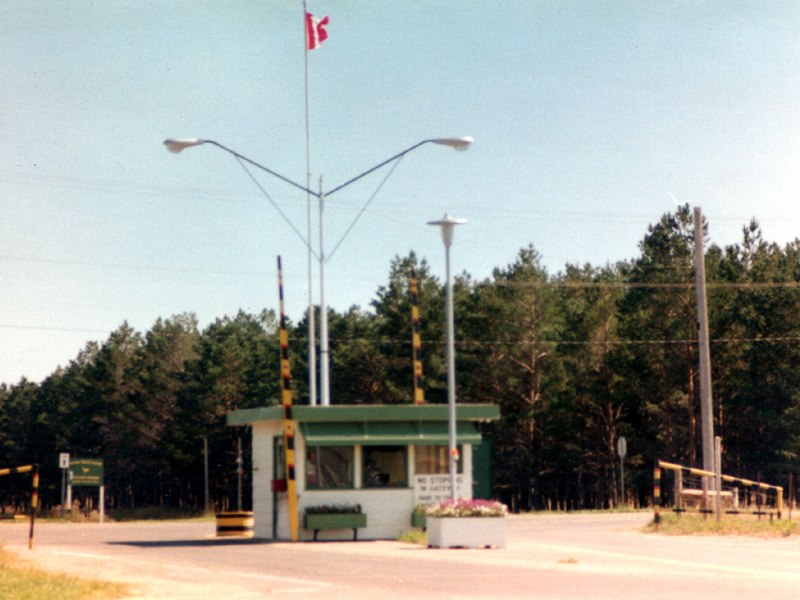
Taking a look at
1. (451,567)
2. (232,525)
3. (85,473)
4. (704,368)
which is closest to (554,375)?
(85,473)

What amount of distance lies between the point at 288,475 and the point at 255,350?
221ft

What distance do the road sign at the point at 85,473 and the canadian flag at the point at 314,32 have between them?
29288mm

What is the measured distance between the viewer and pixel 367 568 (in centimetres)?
A: 1977

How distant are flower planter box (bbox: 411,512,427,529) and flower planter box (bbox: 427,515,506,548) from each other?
14.4ft

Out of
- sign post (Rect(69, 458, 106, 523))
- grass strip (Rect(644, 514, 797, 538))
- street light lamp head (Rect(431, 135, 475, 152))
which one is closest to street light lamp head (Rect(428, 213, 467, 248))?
street light lamp head (Rect(431, 135, 475, 152))

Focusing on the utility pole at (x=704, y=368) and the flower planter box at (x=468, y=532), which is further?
the utility pole at (x=704, y=368)

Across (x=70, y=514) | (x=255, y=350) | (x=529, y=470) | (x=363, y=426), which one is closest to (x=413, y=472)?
(x=363, y=426)

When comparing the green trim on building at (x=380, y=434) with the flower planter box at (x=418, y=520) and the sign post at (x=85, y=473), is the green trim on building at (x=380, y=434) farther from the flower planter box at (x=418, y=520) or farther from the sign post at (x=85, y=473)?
the sign post at (x=85, y=473)

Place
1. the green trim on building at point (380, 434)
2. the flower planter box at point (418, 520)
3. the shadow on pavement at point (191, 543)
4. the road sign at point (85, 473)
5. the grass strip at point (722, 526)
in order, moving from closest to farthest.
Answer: the shadow on pavement at point (191, 543) < the grass strip at point (722, 526) < the green trim on building at point (380, 434) < the flower planter box at point (418, 520) < the road sign at point (85, 473)

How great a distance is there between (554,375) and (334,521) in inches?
1727

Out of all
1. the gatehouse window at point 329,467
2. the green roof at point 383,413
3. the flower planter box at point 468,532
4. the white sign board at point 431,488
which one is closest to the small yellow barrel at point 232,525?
the green roof at point 383,413

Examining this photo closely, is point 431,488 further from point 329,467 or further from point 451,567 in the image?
point 451,567

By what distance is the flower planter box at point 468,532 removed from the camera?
25078 mm

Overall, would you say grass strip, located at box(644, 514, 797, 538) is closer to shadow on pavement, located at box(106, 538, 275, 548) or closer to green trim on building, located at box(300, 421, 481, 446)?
green trim on building, located at box(300, 421, 481, 446)
